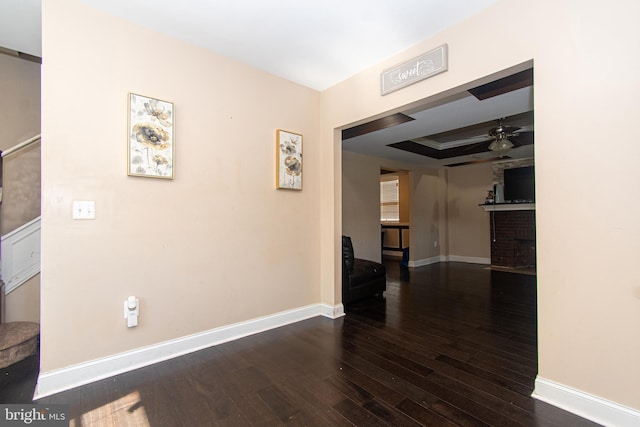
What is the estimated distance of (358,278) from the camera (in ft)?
12.5

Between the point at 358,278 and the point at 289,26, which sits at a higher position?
the point at 289,26

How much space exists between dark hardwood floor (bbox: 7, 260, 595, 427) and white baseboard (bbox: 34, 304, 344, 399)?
0.08m

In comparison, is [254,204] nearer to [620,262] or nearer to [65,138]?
[65,138]

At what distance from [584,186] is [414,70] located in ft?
5.10

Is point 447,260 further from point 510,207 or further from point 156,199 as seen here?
point 156,199

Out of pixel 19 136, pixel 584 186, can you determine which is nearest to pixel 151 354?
pixel 19 136

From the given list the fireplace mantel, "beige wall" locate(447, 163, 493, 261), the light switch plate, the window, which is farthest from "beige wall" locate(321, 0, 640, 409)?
the window

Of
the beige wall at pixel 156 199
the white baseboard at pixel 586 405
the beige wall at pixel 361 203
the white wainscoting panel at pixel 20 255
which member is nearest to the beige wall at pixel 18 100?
the white wainscoting panel at pixel 20 255

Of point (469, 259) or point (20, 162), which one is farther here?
point (469, 259)

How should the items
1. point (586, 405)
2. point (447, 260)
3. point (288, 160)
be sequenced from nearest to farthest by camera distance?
point (586, 405), point (288, 160), point (447, 260)

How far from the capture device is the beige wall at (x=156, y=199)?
6.45ft

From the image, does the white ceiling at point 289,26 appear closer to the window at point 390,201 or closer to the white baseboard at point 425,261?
the white baseboard at point 425,261

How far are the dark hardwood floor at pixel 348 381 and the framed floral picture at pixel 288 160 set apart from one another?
155 cm

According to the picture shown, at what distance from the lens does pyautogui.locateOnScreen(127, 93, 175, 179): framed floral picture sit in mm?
2221
